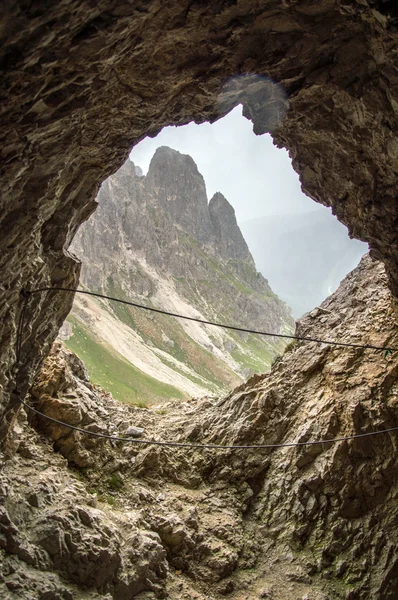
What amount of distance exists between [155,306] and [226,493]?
398 feet

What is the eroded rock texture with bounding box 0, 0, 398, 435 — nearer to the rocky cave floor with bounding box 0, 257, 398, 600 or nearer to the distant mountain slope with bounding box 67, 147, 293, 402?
the rocky cave floor with bounding box 0, 257, 398, 600

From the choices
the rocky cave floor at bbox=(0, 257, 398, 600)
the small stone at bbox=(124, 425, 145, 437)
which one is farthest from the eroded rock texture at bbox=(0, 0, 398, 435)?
the small stone at bbox=(124, 425, 145, 437)

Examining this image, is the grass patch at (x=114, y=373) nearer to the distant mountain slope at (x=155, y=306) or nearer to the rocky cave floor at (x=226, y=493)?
the distant mountain slope at (x=155, y=306)

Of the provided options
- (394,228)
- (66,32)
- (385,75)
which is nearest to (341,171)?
(394,228)

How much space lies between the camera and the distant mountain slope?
302 ft

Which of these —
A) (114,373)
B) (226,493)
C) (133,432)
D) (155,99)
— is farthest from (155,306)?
(155,99)

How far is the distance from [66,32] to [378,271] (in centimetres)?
1970

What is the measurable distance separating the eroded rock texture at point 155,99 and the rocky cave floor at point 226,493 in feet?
11.9

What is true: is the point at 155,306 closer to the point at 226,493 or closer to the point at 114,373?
the point at 114,373

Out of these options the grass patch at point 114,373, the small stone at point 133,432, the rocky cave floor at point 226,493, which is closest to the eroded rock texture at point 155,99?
the rocky cave floor at point 226,493

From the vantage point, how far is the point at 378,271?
72.9ft

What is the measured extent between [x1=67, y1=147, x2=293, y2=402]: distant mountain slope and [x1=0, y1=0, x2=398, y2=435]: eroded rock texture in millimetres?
54789

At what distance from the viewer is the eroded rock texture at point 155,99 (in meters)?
7.49

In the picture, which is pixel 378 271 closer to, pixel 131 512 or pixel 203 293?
pixel 131 512
